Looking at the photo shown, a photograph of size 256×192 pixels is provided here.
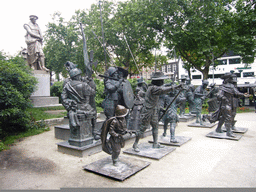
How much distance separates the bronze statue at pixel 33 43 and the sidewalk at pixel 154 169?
761 cm

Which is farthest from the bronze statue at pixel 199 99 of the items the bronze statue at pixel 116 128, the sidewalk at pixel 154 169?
the bronze statue at pixel 116 128

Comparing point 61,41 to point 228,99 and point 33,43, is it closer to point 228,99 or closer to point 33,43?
point 33,43

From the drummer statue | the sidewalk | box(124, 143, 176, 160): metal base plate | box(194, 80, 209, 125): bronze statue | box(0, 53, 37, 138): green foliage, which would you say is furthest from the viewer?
box(194, 80, 209, 125): bronze statue

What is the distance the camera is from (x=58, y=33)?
2534cm

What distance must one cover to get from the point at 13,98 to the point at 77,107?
119 inches

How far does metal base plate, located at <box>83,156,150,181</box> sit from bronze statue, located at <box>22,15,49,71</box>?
10224mm

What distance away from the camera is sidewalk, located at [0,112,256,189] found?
11.8 ft

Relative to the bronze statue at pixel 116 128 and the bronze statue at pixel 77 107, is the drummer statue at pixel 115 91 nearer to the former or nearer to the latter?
the bronze statue at pixel 77 107

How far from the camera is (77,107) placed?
5.35 meters

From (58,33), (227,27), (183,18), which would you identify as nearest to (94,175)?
(183,18)

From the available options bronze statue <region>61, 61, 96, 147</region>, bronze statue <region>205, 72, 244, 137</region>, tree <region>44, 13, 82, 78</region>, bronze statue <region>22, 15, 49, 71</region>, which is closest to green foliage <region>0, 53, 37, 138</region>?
bronze statue <region>61, 61, 96, 147</region>

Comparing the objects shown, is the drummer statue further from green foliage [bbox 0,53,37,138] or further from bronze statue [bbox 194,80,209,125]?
bronze statue [bbox 194,80,209,125]

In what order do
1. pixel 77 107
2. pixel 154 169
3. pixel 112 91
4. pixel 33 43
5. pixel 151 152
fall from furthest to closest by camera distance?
1. pixel 33 43
2. pixel 112 91
3. pixel 77 107
4. pixel 151 152
5. pixel 154 169

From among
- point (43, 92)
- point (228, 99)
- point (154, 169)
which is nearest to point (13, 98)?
point (154, 169)
